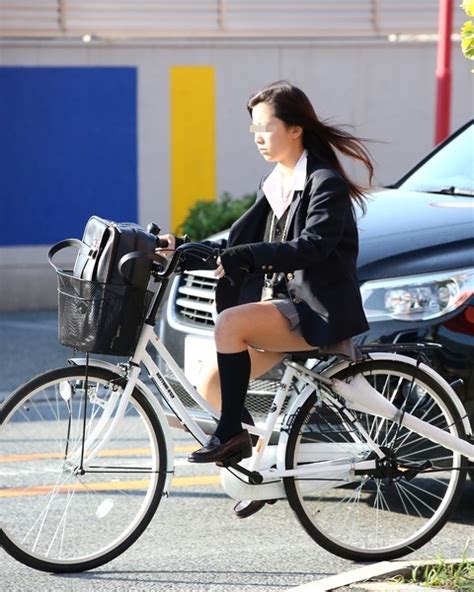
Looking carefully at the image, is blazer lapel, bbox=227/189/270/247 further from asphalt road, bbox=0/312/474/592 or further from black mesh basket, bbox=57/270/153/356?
asphalt road, bbox=0/312/474/592

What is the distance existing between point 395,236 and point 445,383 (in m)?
1.01

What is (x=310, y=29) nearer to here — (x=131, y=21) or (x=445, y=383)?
(x=131, y=21)

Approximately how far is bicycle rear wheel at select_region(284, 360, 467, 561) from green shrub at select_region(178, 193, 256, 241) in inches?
228

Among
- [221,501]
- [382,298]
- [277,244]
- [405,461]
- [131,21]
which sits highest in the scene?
[131,21]

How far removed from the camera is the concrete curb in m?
4.34

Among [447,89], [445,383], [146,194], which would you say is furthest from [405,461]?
[146,194]

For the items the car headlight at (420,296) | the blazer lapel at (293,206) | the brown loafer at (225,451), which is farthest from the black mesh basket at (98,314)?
the car headlight at (420,296)

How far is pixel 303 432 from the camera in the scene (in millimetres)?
4836

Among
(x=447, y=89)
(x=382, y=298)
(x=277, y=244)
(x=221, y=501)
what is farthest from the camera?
(x=447, y=89)

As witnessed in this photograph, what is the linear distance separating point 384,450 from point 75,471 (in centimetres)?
114

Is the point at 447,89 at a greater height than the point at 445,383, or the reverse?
the point at 447,89

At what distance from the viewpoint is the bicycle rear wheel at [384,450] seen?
4.85 metres

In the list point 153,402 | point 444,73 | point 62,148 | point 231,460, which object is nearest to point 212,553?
point 231,460

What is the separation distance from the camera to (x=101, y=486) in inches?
215
